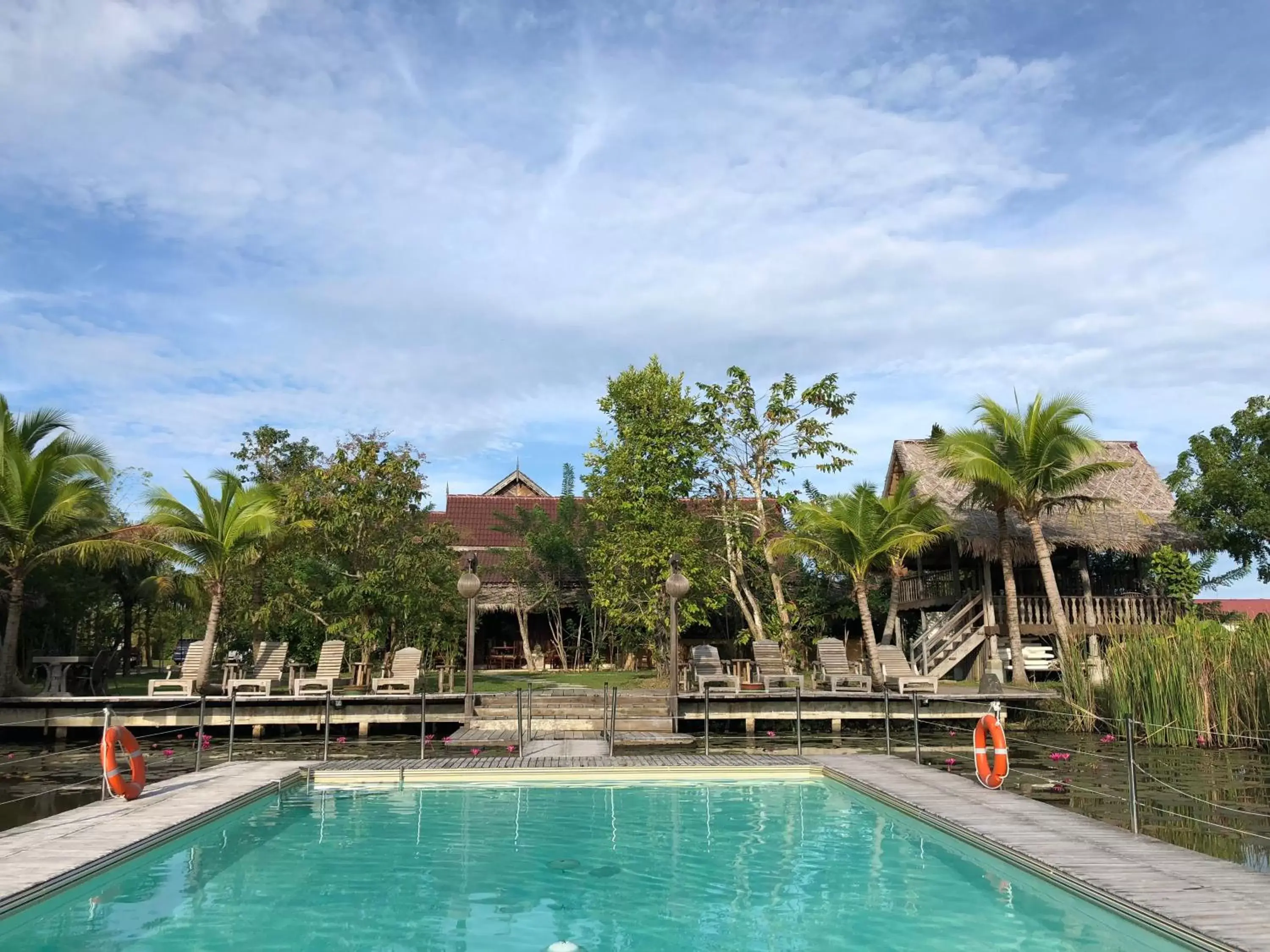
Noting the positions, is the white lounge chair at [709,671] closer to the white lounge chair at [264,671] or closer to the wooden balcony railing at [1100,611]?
the wooden balcony railing at [1100,611]

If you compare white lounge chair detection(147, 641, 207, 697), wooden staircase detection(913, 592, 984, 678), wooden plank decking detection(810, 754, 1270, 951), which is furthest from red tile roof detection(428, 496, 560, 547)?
wooden plank decking detection(810, 754, 1270, 951)

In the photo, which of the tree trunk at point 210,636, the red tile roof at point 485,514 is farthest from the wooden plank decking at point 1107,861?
the red tile roof at point 485,514

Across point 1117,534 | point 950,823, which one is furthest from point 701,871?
point 1117,534

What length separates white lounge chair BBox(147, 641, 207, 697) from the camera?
55.9 feet

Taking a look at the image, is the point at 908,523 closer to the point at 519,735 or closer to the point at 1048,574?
the point at 1048,574

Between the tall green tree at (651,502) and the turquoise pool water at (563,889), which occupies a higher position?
the tall green tree at (651,502)

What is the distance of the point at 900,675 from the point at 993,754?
9.51m

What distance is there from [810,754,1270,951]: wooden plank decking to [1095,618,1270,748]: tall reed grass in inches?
236

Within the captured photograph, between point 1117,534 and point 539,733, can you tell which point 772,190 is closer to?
point 539,733

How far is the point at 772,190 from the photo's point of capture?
14266 mm

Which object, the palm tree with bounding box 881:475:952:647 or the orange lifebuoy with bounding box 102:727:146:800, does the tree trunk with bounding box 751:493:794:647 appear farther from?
the orange lifebuoy with bounding box 102:727:146:800

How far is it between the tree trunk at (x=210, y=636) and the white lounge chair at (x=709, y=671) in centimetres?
915

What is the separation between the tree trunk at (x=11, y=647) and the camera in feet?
55.4

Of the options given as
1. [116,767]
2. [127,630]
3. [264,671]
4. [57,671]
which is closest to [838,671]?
[264,671]
